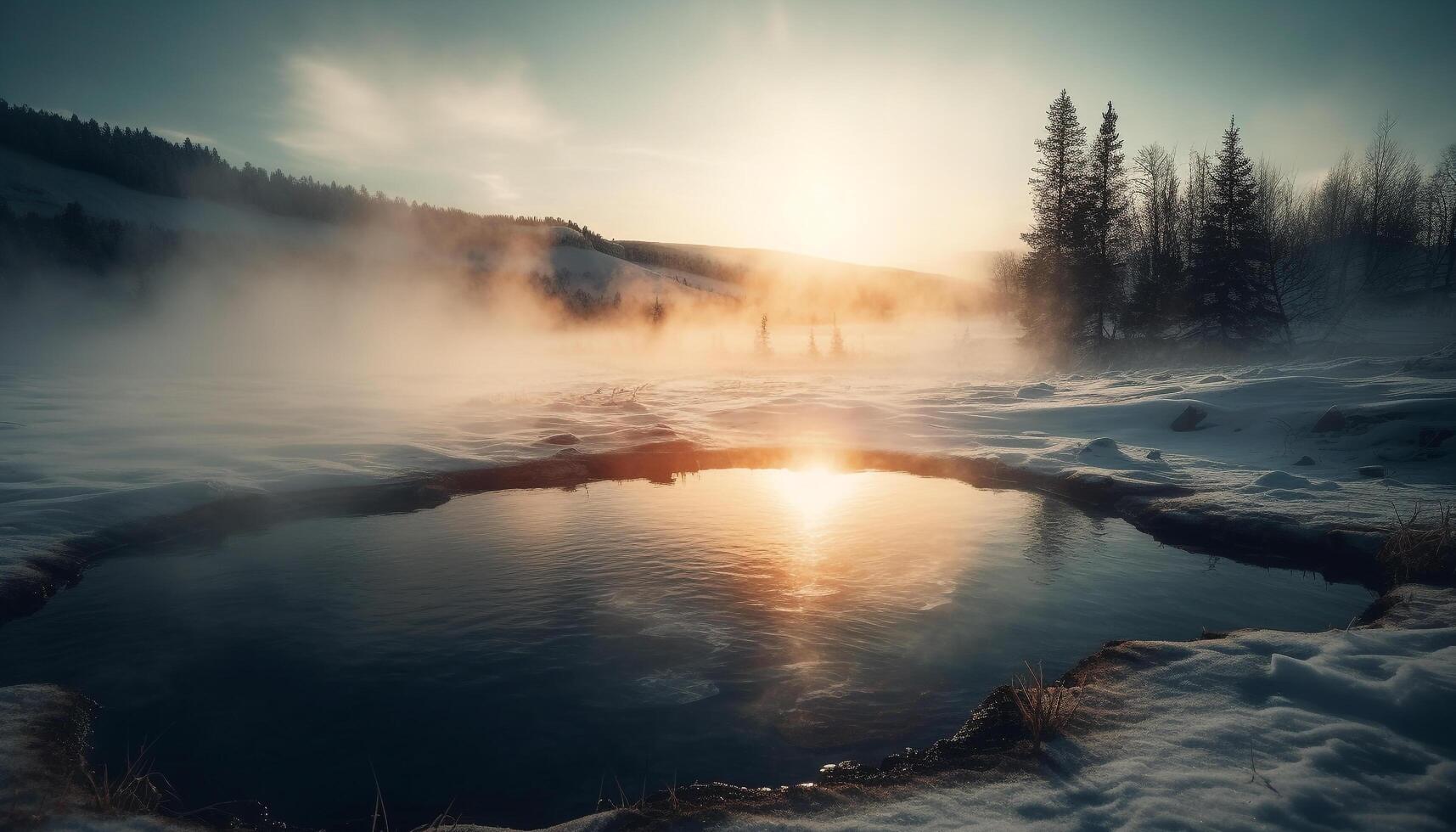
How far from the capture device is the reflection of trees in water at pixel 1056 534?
10.5 meters

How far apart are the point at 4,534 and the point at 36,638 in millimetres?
3437

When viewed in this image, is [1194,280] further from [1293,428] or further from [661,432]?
[661,432]

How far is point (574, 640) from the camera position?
807 cm

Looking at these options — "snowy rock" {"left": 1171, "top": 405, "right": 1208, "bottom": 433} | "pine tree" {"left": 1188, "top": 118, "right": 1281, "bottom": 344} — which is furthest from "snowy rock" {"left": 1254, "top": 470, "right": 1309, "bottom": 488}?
"pine tree" {"left": 1188, "top": 118, "right": 1281, "bottom": 344}

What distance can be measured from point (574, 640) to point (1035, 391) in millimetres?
22345

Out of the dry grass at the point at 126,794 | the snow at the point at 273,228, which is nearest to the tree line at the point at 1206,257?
the dry grass at the point at 126,794

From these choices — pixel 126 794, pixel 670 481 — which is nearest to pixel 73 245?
pixel 670 481

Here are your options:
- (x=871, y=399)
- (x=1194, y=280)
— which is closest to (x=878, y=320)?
(x=1194, y=280)

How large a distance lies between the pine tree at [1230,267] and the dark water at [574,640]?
2568cm

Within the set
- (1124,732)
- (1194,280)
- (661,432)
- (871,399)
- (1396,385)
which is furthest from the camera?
(1194,280)

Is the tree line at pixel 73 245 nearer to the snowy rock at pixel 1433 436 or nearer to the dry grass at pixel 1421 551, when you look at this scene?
the dry grass at pixel 1421 551

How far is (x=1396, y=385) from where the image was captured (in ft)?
52.5

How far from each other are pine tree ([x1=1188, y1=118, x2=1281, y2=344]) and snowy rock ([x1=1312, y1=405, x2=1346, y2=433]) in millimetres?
19563

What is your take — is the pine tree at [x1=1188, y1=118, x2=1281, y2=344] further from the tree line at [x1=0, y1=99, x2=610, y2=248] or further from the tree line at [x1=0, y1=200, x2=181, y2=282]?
the tree line at [x1=0, y1=99, x2=610, y2=248]
